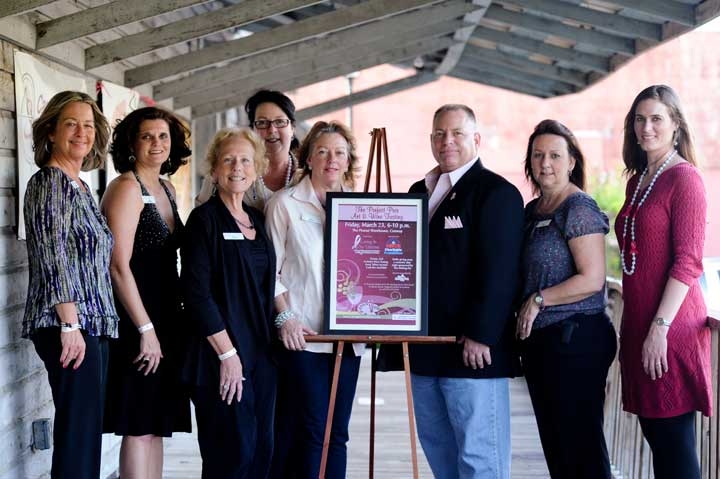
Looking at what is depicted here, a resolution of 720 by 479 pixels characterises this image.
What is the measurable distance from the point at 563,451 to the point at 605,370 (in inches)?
14.5

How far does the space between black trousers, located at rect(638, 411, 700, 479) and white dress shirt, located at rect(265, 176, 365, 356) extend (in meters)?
1.26

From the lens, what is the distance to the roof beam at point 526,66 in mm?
8547

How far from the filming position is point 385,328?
335 cm

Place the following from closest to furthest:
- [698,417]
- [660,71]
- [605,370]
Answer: [605,370] < [698,417] < [660,71]

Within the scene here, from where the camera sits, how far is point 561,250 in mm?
3297

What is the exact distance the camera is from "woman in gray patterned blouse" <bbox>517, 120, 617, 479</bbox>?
3256mm

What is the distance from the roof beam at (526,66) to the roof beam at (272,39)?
3.43 m

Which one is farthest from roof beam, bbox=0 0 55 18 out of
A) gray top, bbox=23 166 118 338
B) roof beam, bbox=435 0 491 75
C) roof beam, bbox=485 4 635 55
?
roof beam, bbox=485 4 635 55

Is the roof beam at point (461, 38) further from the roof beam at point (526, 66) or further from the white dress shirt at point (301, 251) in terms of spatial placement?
the white dress shirt at point (301, 251)

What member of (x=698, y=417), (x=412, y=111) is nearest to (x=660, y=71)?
(x=412, y=111)

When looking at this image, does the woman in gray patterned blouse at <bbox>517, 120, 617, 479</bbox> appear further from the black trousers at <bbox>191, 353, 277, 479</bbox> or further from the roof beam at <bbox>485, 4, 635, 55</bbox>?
the roof beam at <bbox>485, 4, 635, 55</bbox>

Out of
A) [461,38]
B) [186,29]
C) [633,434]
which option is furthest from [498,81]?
[633,434]

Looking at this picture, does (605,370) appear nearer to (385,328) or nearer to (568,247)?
(568,247)

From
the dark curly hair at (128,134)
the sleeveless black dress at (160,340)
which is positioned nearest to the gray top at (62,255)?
the sleeveless black dress at (160,340)
